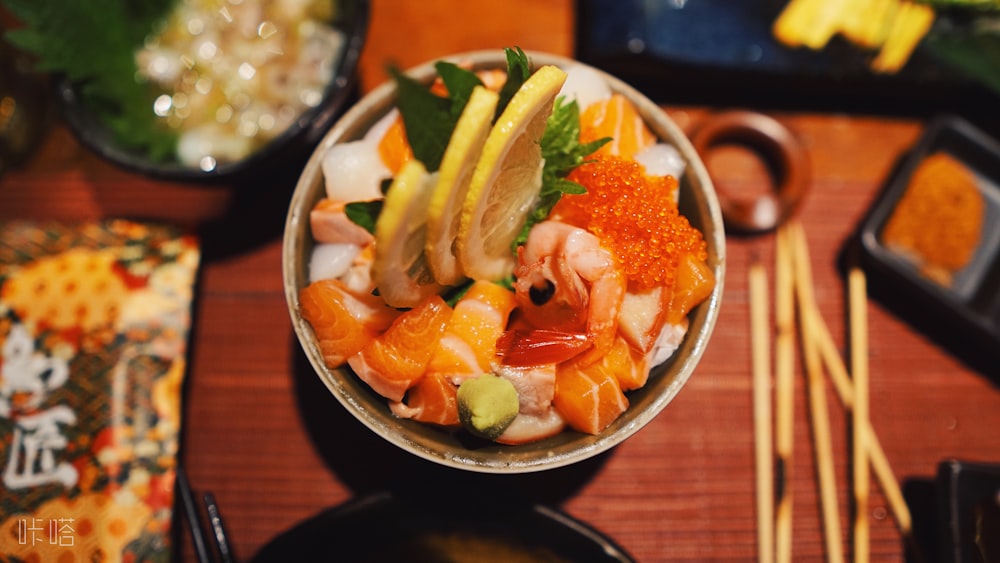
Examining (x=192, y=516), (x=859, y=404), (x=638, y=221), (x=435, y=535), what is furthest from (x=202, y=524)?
(x=859, y=404)

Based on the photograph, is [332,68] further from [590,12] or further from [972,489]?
[972,489]

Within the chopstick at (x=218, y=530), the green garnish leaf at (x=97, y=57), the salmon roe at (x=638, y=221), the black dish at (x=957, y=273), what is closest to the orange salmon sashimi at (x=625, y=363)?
the salmon roe at (x=638, y=221)

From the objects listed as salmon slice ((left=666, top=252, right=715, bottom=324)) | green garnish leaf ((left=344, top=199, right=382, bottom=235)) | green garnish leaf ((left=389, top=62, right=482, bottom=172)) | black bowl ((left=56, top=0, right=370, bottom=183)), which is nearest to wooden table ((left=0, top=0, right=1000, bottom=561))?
black bowl ((left=56, top=0, right=370, bottom=183))

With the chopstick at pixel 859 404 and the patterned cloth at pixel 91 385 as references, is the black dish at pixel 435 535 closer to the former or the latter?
the patterned cloth at pixel 91 385

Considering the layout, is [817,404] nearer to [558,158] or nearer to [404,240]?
[558,158]

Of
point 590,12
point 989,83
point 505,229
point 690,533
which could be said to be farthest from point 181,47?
point 989,83

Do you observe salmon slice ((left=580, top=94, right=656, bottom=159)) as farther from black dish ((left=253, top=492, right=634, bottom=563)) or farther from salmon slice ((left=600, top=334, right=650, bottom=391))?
black dish ((left=253, top=492, right=634, bottom=563))
